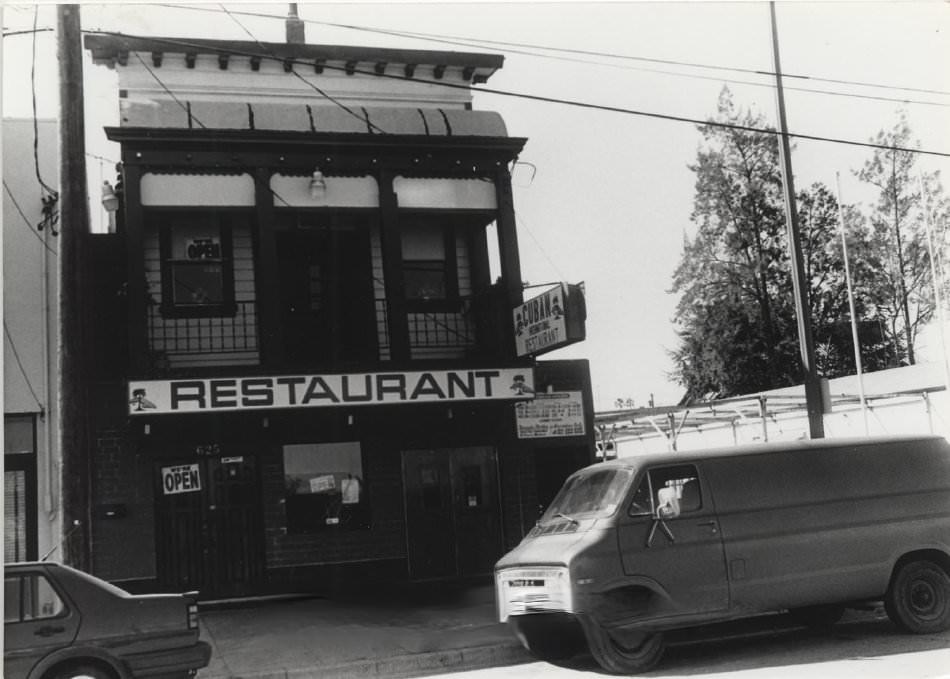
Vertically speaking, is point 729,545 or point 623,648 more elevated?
point 729,545

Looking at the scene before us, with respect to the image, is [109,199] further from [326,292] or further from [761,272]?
[761,272]

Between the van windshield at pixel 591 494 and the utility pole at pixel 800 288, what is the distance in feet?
14.6

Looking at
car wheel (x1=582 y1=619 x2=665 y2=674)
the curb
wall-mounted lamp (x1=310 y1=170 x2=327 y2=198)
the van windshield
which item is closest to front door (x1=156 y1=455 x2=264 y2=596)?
wall-mounted lamp (x1=310 y1=170 x2=327 y2=198)

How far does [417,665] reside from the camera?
32.3 feet

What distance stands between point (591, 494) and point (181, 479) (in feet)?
23.0

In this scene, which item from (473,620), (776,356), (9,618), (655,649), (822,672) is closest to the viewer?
(9,618)

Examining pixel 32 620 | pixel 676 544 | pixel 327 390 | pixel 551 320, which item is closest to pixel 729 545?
pixel 676 544

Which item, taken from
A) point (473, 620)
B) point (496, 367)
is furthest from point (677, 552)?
point (496, 367)

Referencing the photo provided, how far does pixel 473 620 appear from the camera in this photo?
11930 mm

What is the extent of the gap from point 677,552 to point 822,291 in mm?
28621

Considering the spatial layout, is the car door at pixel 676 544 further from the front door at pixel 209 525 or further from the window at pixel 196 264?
the window at pixel 196 264

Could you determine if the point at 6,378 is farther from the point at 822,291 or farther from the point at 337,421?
the point at 822,291

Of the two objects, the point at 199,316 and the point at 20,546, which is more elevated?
the point at 199,316

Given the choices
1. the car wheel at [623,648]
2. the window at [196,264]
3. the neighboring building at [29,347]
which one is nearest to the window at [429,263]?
the window at [196,264]
